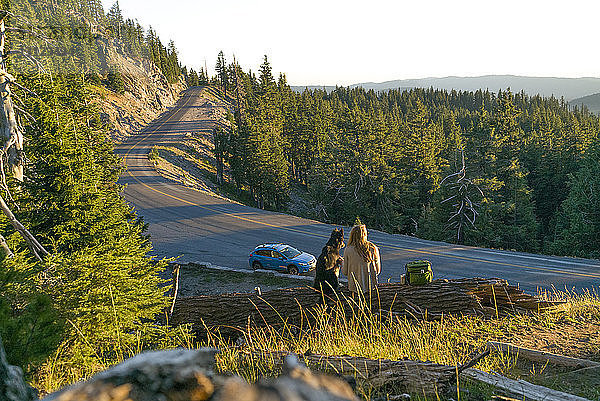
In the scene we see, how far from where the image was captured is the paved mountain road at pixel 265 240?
18781 millimetres

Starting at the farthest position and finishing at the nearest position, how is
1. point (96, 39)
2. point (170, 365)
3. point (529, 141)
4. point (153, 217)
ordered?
point (96, 39) < point (529, 141) < point (153, 217) < point (170, 365)

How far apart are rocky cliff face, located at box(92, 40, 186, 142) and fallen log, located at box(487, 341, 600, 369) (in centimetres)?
6254

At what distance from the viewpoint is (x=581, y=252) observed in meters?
28.9

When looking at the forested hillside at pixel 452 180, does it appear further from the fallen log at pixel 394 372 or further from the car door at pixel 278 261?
the fallen log at pixel 394 372

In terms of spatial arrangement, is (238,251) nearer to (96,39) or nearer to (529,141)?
(529,141)

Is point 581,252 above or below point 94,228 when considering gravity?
below

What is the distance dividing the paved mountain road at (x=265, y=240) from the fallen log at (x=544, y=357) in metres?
13.1

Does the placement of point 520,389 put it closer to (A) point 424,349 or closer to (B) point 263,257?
(A) point 424,349

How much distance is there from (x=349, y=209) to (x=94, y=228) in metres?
31.5

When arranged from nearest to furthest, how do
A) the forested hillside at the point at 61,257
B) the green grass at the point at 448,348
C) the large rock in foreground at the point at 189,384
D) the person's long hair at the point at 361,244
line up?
the large rock in foreground at the point at 189,384 < the green grass at the point at 448,348 < the forested hillside at the point at 61,257 < the person's long hair at the point at 361,244

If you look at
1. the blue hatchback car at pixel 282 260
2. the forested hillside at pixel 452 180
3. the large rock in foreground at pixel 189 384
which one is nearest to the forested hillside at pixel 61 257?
the large rock in foreground at pixel 189 384

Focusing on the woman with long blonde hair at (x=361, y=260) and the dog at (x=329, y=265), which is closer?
the woman with long blonde hair at (x=361, y=260)

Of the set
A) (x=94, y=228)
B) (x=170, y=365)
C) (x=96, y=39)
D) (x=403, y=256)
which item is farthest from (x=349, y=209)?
(x=96, y=39)

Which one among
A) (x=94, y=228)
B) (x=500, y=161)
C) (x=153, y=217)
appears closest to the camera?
(x=94, y=228)
